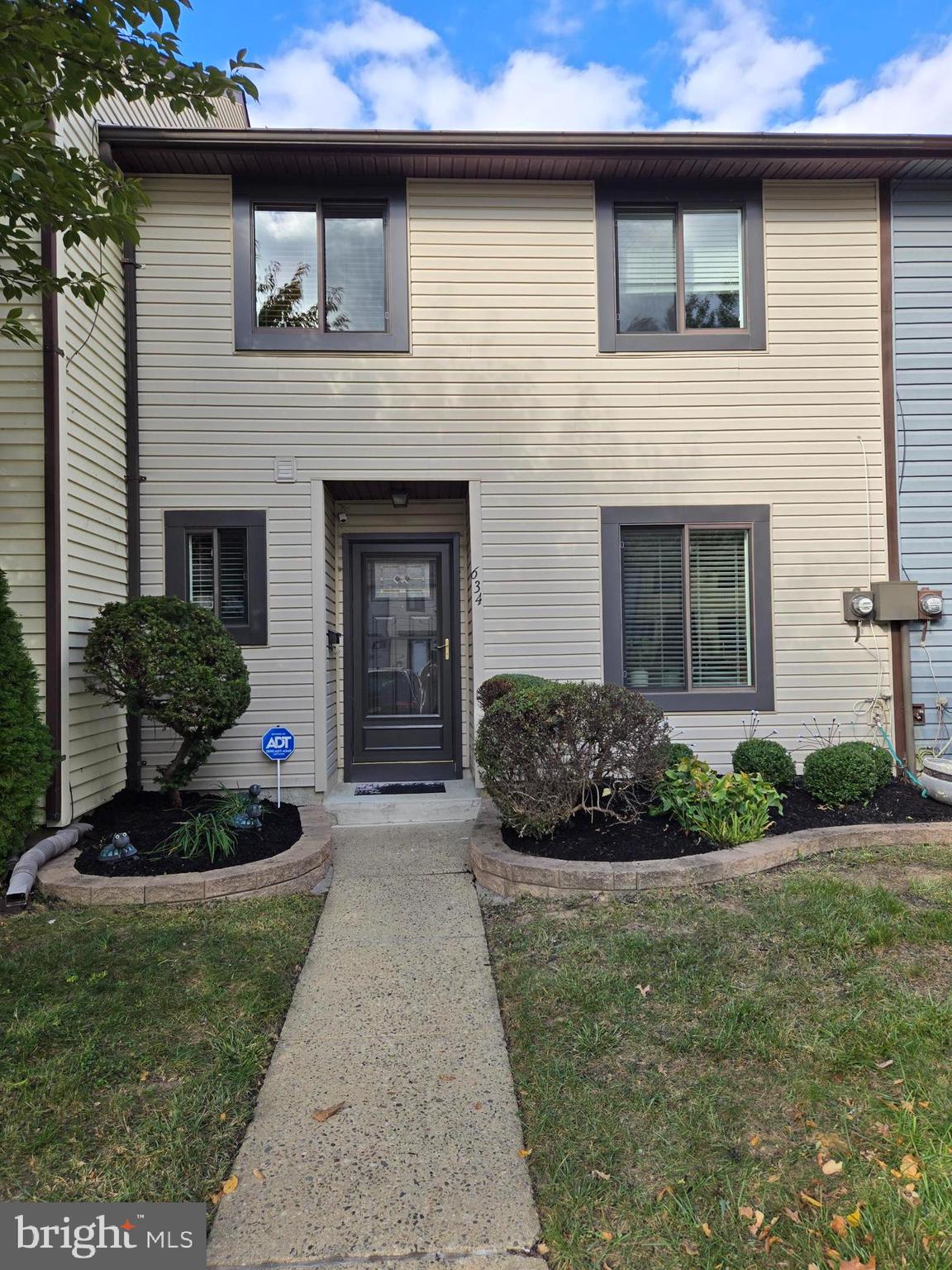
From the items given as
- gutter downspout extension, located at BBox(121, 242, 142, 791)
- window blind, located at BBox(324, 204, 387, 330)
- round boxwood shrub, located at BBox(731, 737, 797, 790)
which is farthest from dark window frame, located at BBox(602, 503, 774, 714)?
gutter downspout extension, located at BBox(121, 242, 142, 791)

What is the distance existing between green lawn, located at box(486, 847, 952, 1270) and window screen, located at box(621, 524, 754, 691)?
2.54 metres

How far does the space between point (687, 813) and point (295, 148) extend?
566cm

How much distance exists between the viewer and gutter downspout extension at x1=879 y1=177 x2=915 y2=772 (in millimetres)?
6055

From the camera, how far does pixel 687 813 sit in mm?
4492

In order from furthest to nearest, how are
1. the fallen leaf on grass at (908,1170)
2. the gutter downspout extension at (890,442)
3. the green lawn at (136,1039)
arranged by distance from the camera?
the gutter downspout extension at (890,442) → the green lawn at (136,1039) → the fallen leaf on grass at (908,1170)

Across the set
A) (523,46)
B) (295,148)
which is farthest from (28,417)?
(523,46)

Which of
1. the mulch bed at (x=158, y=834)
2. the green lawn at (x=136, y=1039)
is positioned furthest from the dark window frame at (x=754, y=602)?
the green lawn at (x=136, y=1039)

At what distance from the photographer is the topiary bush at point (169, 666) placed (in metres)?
4.46

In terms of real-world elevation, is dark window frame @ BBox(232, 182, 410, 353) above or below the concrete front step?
above

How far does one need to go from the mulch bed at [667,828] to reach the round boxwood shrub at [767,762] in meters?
0.15

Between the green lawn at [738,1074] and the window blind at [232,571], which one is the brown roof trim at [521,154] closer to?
the window blind at [232,571]

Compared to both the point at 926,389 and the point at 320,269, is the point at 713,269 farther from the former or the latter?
the point at 320,269

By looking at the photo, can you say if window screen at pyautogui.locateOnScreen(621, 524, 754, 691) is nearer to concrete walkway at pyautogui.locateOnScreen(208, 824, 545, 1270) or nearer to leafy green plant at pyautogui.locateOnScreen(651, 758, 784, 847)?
leafy green plant at pyautogui.locateOnScreen(651, 758, 784, 847)

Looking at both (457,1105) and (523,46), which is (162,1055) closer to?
(457,1105)
